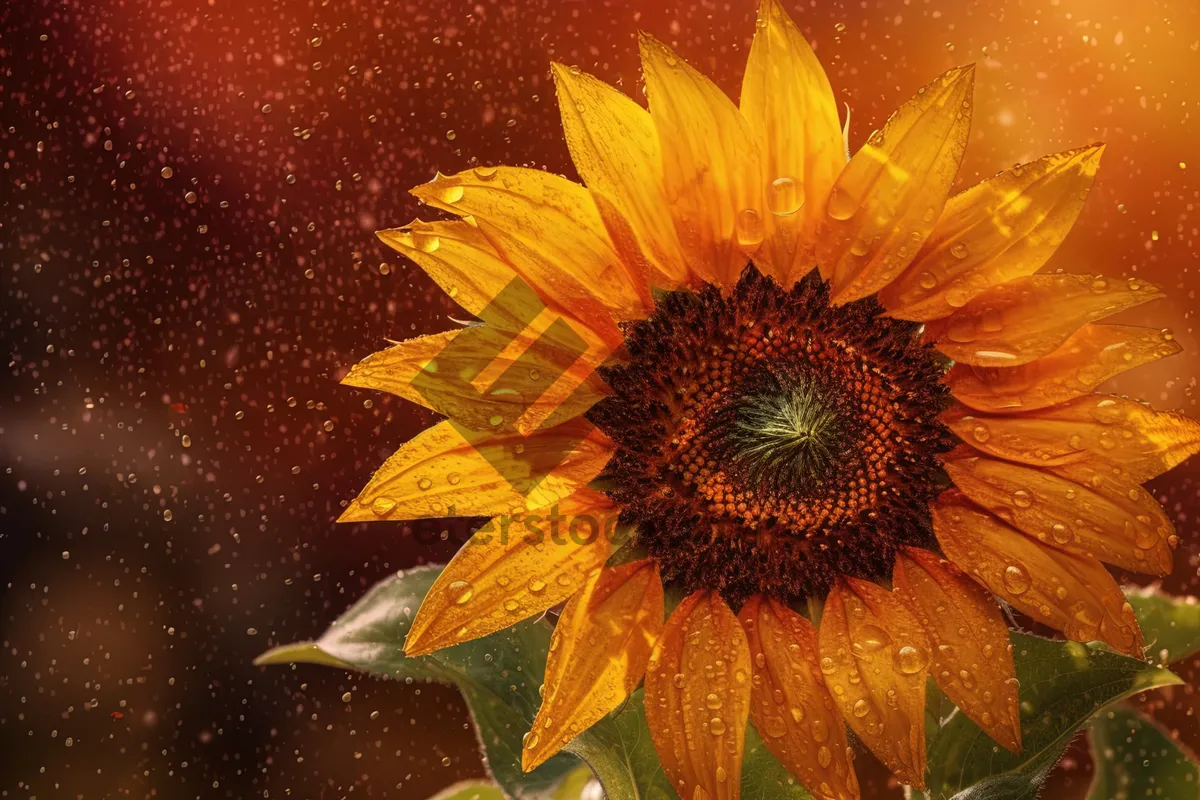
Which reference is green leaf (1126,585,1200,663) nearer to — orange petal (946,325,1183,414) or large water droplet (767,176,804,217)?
orange petal (946,325,1183,414)

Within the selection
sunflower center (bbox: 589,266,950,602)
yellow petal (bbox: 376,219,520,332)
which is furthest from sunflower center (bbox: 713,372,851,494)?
yellow petal (bbox: 376,219,520,332)

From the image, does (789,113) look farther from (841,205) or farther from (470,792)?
(470,792)

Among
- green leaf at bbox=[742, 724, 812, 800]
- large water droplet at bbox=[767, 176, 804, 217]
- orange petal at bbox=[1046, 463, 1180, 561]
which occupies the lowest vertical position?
green leaf at bbox=[742, 724, 812, 800]

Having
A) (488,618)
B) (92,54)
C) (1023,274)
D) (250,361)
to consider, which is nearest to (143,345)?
(250,361)

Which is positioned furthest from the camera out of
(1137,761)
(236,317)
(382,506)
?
(236,317)

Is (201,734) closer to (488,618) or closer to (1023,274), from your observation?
(488,618)

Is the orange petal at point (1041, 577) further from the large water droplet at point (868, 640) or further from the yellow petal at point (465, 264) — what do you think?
the yellow petal at point (465, 264)

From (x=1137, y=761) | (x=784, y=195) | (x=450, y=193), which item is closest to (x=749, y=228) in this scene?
(x=784, y=195)
